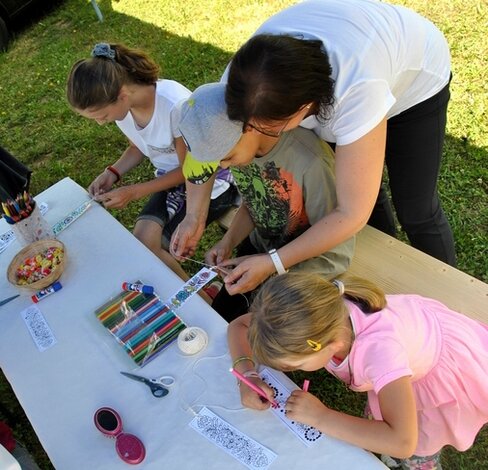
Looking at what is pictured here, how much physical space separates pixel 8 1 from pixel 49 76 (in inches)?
57.8

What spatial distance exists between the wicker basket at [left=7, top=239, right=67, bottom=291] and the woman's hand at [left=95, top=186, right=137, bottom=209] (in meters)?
0.34

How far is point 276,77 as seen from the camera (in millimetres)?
1232

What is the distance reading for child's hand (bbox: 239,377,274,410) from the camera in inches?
51.9

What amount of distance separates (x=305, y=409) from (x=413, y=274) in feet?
2.71

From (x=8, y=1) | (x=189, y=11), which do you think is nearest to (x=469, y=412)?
(x=189, y=11)

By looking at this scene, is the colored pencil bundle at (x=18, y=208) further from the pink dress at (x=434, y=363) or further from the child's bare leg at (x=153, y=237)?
the pink dress at (x=434, y=363)

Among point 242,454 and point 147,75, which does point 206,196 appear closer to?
point 147,75

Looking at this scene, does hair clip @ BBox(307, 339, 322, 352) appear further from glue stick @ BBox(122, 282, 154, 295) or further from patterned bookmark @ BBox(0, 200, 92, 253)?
patterned bookmark @ BBox(0, 200, 92, 253)

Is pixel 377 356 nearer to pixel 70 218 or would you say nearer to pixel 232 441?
pixel 232 441

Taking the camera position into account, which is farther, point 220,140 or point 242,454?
point 220,140

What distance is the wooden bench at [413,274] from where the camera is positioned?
5.74 feet

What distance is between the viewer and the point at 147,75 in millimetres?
2230

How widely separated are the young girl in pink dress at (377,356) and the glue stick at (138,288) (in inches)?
14.4

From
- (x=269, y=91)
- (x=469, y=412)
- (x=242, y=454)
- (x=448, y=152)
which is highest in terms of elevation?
(x=269, y=91)
